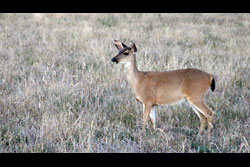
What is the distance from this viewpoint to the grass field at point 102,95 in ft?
15.5

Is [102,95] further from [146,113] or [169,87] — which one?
[169,87]

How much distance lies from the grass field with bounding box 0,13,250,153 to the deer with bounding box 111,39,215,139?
11.6 inches

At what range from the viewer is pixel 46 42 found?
10859 mm

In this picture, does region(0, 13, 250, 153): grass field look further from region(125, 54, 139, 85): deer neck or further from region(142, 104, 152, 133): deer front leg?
region(125, 54, 139, 85): deer neck

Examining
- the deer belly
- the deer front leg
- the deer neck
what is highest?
the deer neck

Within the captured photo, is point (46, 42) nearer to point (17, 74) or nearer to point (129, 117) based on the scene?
point (17, 74)

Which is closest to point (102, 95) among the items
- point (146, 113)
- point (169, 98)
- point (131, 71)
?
point (131, 71)

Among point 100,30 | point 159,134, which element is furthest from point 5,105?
point 100,30

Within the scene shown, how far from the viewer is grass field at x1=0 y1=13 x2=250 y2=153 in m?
4.73

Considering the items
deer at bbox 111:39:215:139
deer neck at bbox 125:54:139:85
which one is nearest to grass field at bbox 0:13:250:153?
deer at bbox 111:39:215:139

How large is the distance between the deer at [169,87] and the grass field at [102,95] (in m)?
0.30

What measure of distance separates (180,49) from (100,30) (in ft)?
13.5

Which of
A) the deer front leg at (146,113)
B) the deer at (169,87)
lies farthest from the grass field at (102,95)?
the deer at (169,87)

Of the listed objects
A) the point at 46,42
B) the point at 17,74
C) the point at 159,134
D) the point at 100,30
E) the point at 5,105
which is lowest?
the point at 159,134
